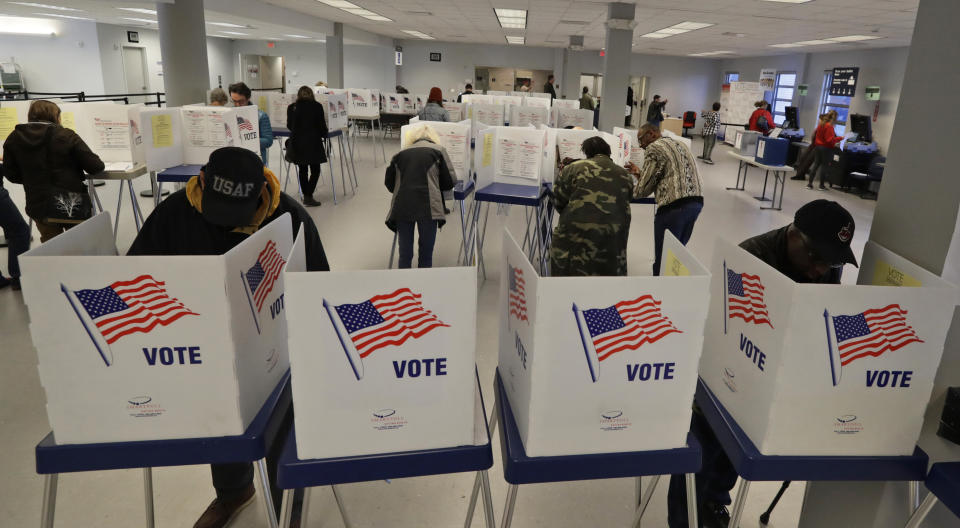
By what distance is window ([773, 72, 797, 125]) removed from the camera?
16750 mm

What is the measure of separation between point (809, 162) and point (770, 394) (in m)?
11.2

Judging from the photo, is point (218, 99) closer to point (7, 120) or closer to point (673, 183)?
point (7, 120)

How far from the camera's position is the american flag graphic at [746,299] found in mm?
1424

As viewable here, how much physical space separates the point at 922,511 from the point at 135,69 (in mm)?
19805

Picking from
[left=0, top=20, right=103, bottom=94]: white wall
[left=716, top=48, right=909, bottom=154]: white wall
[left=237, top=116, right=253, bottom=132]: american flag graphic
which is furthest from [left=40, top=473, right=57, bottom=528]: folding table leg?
[left=0, top=20, right=103, bottom=94]: white wall

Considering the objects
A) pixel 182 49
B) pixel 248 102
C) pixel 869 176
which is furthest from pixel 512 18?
pixel 869 176

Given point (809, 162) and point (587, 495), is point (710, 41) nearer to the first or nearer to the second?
point (809, 162)

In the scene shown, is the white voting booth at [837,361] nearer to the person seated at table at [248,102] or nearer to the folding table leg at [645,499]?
the folding table leg at [645,499]

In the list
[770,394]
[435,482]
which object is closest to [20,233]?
[435,482]

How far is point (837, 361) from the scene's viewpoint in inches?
53.4

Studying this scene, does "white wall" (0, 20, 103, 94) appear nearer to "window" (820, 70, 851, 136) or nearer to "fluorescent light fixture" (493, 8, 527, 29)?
→ "fluorescent light fixture" (493, 8, 527, 29)

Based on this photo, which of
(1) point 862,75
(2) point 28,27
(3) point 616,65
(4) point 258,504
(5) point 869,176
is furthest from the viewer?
(2) point 28,27

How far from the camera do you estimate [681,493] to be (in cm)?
202

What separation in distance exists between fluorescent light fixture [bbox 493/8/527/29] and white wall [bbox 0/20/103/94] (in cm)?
1096
